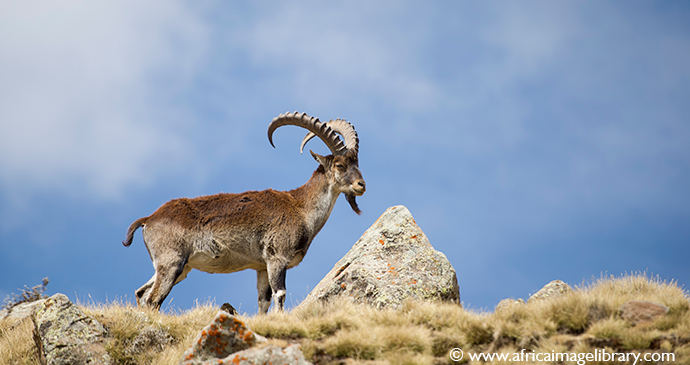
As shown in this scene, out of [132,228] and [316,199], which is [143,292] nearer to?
[132,228]

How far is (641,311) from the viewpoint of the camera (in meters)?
8.15

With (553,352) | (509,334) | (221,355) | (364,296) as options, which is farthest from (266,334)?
(553,352)

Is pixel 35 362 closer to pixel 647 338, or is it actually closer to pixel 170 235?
pixel 170 235

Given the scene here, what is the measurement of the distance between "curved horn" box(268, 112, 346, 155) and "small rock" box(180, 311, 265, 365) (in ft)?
17.8

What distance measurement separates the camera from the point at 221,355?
752 centimetres

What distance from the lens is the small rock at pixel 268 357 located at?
718 centimetres

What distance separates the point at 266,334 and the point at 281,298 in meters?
2.19

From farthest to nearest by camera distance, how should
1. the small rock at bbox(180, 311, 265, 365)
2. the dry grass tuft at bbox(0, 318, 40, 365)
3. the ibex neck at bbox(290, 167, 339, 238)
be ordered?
the ibex neck at bbox(290, 167, 339, 238) → the dry grass tuft at bbox(0, 318, 40, 365) → the small rock at bbox(180, 311, 265, 365)

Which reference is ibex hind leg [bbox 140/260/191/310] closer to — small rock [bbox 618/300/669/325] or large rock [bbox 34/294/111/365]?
large rock [bbox 34/294/111/365]

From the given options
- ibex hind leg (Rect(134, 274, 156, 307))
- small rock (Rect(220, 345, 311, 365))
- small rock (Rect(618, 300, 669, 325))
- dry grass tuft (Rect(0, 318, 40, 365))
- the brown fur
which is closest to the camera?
small rock (Rect(220, 345, 311, 365))

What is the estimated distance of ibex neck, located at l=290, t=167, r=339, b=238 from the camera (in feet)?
39.1

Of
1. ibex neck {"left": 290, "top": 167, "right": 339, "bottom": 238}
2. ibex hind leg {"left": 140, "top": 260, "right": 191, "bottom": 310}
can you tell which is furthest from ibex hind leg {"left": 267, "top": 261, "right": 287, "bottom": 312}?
ibex hind leg {"left": 140, "top": 260, "right": 191, "bottom": 310}

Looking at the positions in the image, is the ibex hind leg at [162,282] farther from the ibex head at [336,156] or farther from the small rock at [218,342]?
the ibex head at [336,156]

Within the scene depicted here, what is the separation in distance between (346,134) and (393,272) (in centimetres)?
358
